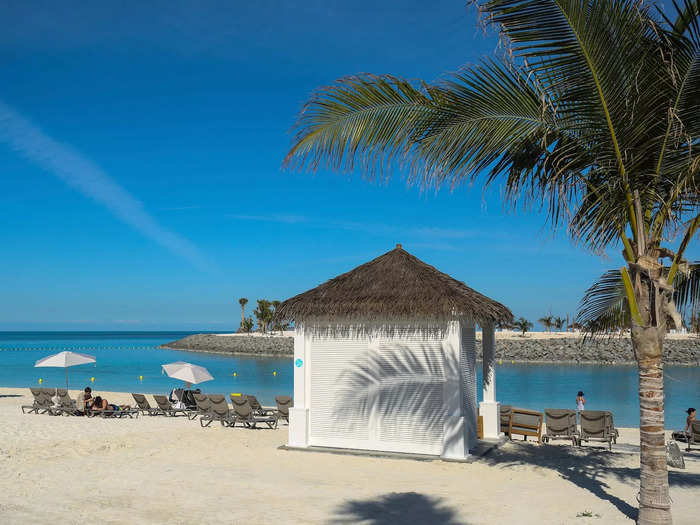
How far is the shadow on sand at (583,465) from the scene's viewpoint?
860 centimetres

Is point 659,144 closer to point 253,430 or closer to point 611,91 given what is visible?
point 611,91

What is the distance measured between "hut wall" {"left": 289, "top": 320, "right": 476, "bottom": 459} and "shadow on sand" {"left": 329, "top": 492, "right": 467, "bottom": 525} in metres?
2.63

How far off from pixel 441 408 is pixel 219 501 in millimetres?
4410

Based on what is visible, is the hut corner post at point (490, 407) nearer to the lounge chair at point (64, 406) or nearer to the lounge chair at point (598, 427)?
the lounge chair at point (598, 427)

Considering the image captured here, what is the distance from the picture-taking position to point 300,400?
1185cm

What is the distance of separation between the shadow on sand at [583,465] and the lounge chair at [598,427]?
38 centimetres

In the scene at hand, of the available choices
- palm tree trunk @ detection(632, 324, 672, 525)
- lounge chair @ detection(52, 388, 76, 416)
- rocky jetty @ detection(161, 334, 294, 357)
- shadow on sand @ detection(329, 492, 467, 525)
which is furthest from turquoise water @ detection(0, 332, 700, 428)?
palm tree trunk @ detection(632, 324, 672, 525)

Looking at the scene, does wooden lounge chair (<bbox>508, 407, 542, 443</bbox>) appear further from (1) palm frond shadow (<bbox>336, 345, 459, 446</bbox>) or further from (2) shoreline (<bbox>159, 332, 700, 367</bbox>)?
(2) shoreline (<bbox>159, 332, 700, 367</bbox>)

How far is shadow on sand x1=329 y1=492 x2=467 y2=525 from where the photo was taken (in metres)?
7.10

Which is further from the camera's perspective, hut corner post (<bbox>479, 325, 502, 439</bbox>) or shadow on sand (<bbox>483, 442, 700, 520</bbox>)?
hut corner post (<bbox>479, 325, 502, 439</bbox>)

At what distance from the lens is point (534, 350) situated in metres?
69.3

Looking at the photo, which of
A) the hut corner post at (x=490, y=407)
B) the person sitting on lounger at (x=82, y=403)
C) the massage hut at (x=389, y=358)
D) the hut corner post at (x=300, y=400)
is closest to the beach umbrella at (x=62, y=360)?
the person sitting on lounger at (x=82, y=403)

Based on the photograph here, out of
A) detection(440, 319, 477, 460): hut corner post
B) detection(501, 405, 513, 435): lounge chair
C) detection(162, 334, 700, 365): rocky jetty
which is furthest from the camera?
detection(162, 334, 700, 365): rocky jetty

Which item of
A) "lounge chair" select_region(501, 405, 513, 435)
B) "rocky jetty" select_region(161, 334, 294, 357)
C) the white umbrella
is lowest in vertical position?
"rocky jetty" select_region(161, 334, 294, 357)
